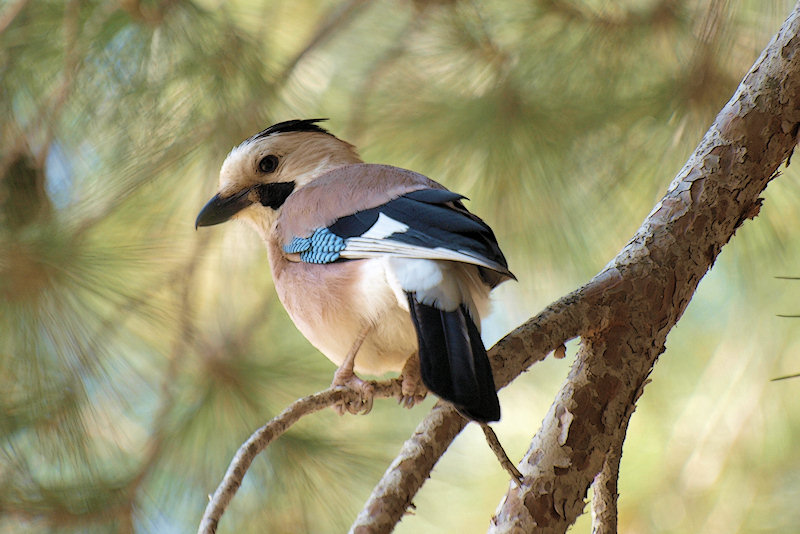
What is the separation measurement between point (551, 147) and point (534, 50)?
0.21 metres

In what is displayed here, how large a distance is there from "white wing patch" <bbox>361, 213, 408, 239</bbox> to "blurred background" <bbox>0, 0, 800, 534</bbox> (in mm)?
679

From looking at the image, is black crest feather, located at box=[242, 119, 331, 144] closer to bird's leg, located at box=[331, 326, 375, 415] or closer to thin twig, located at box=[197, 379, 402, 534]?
bird's leg, located at box=[331, 326, 375, 415]

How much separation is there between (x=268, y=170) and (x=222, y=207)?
11 centimetres

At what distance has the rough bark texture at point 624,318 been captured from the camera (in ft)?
3.52

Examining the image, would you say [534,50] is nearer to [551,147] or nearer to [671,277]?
[551,147]

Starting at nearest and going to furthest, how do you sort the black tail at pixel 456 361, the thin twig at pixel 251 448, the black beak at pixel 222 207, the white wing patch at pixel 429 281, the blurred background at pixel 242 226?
the thin twig at pixel 251 448 → the black tail at pixel 456 361 → the white wing patch at pixel 429 281 → the black beak at pixel 222 207 → the blurred background at pixel 242 226

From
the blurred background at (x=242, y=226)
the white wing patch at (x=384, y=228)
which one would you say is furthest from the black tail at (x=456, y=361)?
the blurred background at (x=242, y=226)

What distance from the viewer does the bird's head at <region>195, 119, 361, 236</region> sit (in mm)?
1602

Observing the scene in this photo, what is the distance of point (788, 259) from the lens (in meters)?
2.09

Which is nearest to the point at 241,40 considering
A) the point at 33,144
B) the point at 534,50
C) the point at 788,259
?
the point at 33,144

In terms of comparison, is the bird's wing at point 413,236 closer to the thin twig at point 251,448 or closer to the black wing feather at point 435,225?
the black wing feather at point 435,225

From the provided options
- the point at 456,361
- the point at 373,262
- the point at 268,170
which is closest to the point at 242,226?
Answer: the point at 268,170

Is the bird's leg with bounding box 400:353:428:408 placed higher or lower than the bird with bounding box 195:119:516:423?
lower

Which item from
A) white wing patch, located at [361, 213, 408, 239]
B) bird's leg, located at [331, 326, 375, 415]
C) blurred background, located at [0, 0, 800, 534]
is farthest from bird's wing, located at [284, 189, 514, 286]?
blurred background, located at [0, 0, 800, 534]
